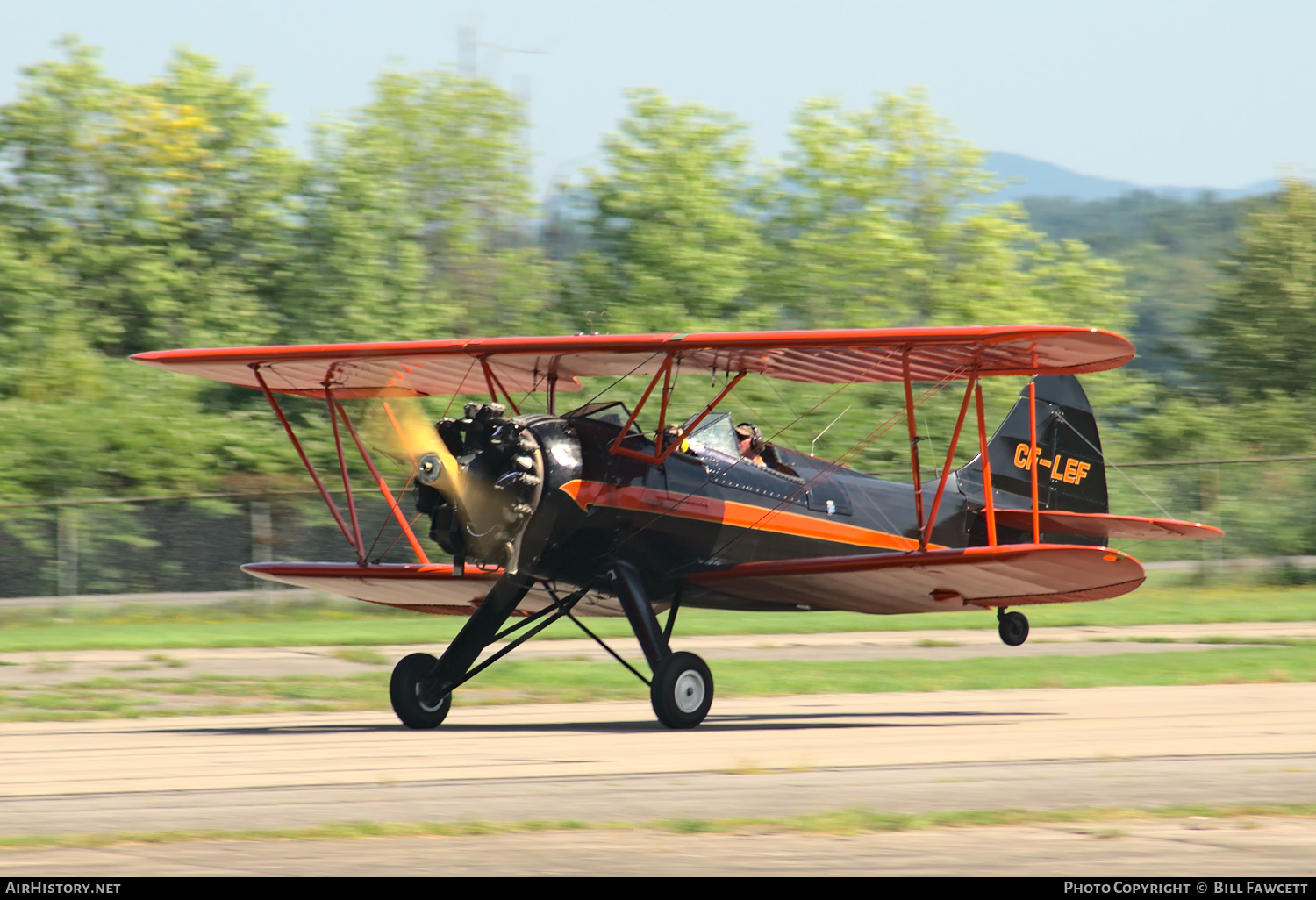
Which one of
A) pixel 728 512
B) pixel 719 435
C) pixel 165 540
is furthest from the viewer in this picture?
pixel 165 540

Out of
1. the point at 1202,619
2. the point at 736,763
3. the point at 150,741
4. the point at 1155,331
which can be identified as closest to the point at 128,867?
the point at 736,763

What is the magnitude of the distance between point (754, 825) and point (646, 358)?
5.40m

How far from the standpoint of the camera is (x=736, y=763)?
29.6 ft

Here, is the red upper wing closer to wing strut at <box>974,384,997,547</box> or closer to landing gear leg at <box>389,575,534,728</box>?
wing strut at <box>974,384,997,547</box>

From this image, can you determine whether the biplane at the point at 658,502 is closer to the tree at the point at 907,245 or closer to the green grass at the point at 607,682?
the green grass at the point at 607,682

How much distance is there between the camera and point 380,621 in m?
22.4

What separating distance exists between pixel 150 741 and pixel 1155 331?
5476 inches

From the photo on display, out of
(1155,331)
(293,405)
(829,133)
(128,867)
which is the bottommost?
(128,867)

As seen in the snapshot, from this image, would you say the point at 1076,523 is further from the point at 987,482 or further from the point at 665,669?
the point at 665,669

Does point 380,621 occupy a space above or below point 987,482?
below

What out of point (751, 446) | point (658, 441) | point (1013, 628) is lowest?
point (1013, 628)

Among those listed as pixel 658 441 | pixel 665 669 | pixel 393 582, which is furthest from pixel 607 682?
pixel 658 441

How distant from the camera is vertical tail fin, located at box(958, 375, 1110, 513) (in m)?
15.5

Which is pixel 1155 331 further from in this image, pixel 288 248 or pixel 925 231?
pixel 288 248
